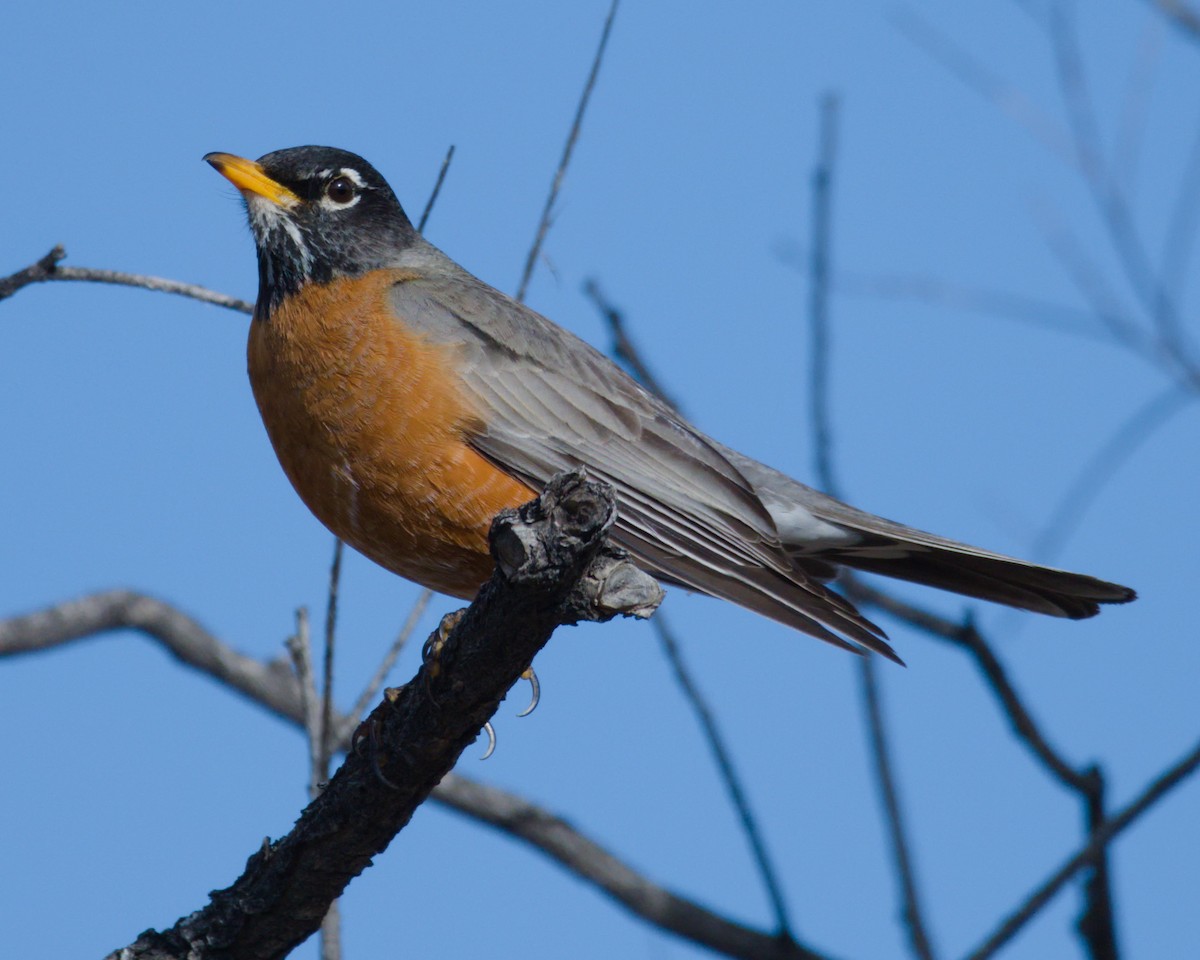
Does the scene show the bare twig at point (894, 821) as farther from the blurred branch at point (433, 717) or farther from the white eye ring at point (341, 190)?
the white eye ring at point (341, 190)

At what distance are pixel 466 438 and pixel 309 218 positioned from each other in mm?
1458

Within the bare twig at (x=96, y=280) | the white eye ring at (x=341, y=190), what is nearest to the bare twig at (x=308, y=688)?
the bare twig at (x=96, y=280)

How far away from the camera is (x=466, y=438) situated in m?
4.47

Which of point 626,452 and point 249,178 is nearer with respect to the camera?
point 626,452

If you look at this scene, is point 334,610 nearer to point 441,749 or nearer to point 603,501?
point 441,749

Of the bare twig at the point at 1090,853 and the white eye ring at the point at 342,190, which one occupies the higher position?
Answer: the white eye ring at the point at 342,190

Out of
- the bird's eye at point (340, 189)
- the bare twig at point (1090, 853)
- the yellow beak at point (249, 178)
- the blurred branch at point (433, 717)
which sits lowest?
the blurred branch at point (433, 717)

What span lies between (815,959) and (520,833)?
4.63ft

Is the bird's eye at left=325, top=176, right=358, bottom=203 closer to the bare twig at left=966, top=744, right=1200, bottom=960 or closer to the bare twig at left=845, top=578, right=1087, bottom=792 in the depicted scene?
the bare twig at left=845, top=578, right=1087, bottom=792

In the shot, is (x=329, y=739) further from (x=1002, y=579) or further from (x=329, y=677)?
(x=1002, y=579)

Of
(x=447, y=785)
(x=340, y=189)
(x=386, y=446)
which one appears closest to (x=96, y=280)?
(x=386, y=446)

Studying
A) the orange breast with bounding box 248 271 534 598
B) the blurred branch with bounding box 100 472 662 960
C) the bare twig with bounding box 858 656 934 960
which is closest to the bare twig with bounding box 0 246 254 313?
the orange breast with bounding box 248 271 534 598

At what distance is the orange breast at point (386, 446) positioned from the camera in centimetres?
436

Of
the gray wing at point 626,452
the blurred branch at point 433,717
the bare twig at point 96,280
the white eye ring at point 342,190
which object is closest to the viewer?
the blurred branch at point 433,717
